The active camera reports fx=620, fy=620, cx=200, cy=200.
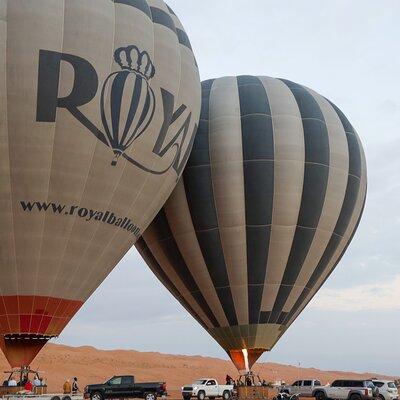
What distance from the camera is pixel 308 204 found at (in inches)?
1117

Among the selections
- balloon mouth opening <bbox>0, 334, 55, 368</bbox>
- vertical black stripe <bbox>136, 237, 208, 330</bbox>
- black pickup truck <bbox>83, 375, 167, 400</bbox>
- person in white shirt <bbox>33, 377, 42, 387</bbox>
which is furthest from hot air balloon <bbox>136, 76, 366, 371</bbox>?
person in white shirt <bbox>33, 377, 42, 387</bbox>

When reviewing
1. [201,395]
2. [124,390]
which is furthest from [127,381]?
[201,395]

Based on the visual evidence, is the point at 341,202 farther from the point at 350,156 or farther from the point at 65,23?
the point at 65,23

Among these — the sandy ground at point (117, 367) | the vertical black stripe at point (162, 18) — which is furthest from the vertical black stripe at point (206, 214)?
the sandy ground at point (117, 367)

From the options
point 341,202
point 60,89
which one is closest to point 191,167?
point 341,202

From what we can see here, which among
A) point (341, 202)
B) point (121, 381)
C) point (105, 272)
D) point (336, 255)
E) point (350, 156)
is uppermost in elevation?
point (350, 156)

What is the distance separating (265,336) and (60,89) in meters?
15.3

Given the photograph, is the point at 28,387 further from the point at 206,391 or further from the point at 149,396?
the point at 206,391

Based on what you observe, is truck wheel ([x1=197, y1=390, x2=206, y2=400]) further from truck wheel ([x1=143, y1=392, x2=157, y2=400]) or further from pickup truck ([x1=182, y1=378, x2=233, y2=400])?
truck wheel ([x1=143, y1=392, x2=157, y2=400])

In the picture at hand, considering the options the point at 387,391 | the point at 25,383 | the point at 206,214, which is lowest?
the point at 387,391

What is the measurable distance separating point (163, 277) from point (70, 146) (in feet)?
40.8

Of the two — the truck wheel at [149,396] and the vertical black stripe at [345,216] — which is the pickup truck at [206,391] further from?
the vertical black stripe at [345,216]

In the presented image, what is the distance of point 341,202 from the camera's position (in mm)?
29516

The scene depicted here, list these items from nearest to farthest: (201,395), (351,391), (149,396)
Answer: (149,396) < (351,391) < (201,395)
